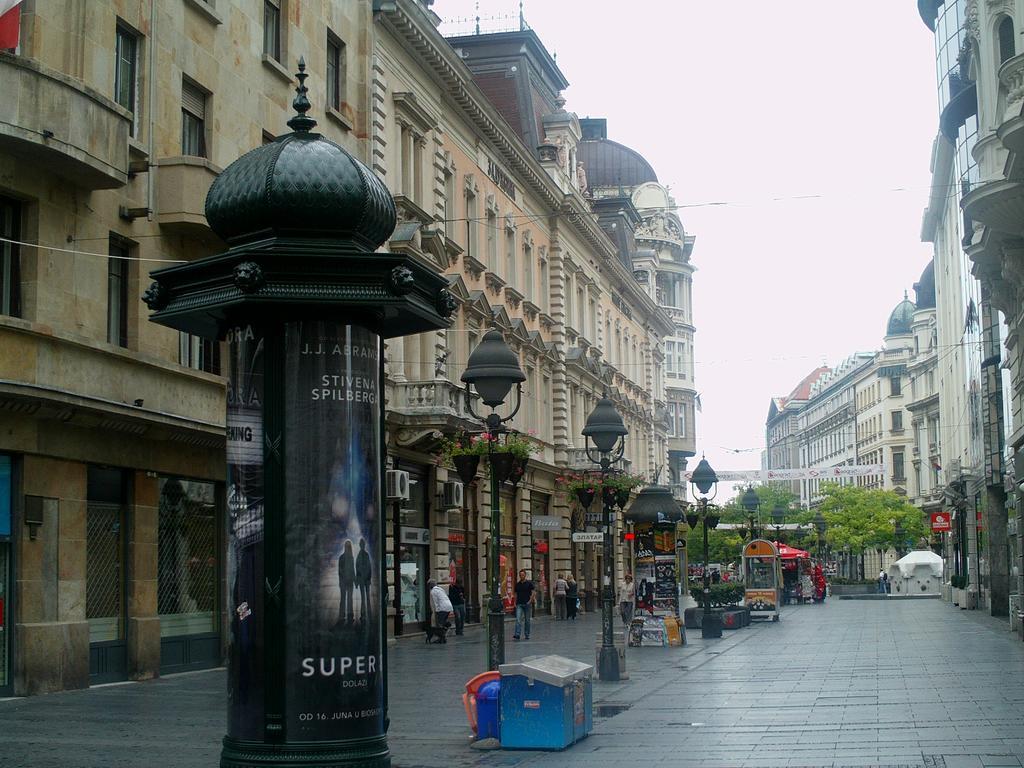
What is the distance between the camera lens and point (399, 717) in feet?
55.7

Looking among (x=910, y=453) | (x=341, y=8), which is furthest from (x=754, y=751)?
(x=910, y=453)

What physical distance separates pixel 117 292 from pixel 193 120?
13.1 ft

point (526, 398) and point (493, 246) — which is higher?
point (493, 246)

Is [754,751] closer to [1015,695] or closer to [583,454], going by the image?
[1015,695]

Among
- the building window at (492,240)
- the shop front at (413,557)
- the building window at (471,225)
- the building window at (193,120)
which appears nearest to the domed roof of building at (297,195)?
the building window at (193,120)

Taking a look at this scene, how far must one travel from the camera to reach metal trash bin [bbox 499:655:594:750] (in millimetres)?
13875

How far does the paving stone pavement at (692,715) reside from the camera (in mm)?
13086

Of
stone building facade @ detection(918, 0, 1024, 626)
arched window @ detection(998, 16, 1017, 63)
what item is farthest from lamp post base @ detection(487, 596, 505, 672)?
arched window @ detection(998, 16, 1017, 63)

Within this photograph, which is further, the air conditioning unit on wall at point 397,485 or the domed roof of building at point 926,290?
the domed roof of building at point 926,290

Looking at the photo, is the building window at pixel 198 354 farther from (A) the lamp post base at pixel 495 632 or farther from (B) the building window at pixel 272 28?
(A) the lamp post base at pixel 495 632

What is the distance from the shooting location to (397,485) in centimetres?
3212

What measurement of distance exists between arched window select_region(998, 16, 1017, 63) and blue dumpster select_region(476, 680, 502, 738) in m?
25.5

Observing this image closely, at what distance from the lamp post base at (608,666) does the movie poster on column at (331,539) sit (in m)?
12.3

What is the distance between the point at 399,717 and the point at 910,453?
113m
